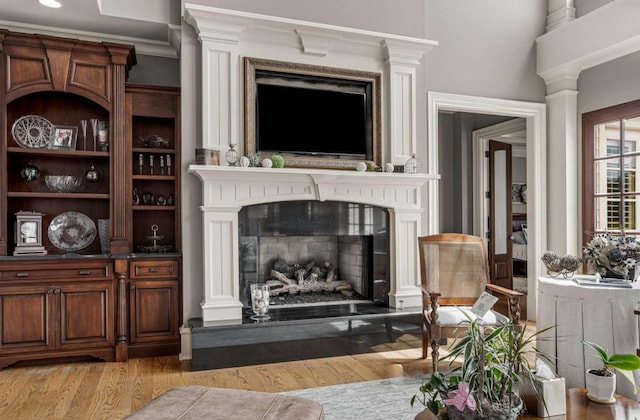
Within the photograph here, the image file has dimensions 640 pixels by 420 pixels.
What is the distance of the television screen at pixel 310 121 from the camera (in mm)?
3818

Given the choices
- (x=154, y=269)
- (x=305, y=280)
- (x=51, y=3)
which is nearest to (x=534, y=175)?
(x=305, y=280)

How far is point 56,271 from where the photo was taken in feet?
11.1

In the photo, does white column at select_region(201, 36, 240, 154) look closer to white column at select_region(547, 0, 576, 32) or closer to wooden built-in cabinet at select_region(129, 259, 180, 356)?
wooden built-in cabinet at select_region(129, 259, 180, 356)

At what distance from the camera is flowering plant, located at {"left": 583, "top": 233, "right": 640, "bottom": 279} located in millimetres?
2852

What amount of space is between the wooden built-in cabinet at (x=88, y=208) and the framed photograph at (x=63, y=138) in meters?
0.05

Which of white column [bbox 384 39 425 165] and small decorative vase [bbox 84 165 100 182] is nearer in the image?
small decorative vase [bbox 84 165 100 182]

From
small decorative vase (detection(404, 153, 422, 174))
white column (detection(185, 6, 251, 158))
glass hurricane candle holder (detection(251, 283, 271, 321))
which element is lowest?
glass hurricane candle holder (detection(251, 283, 271, 321))

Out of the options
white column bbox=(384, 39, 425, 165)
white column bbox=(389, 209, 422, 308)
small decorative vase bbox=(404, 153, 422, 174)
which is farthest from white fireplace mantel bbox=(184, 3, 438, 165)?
white column bbox=(389, 209, 422, 308)

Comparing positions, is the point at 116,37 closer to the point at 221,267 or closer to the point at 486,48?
the point at 221,267

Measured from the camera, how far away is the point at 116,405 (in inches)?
106

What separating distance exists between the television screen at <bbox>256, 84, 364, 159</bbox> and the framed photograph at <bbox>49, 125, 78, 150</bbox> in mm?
1706

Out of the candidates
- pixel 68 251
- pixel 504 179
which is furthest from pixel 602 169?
pixel 68 251

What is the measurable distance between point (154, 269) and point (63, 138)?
1.50 meters

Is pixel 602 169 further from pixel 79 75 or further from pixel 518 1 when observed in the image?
pixel 79 75
